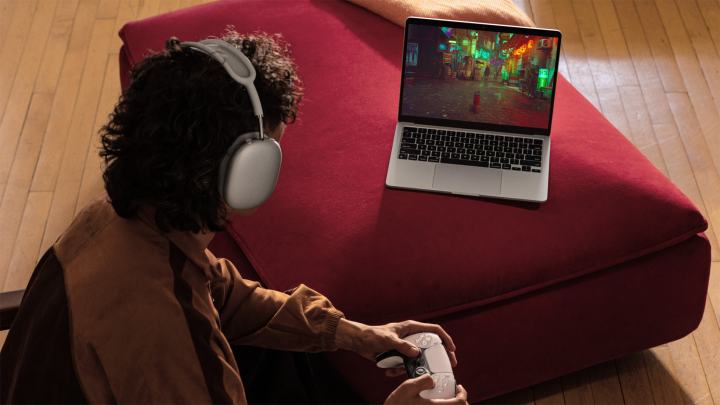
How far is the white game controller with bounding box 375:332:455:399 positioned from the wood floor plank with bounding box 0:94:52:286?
1.22 metres

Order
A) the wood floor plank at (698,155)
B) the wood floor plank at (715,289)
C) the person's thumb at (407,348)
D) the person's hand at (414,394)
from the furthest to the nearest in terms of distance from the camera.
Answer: the wood floor plank at (698,155) → the wood floor plank at (715,289) → the person's thumb at (407,348) → the person's hand at (414,394)

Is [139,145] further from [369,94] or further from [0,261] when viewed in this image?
[0,261]

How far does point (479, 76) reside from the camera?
2010 millimetres

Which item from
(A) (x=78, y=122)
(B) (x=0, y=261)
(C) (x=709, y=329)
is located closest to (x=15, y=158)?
(A) (x=78, y=122)

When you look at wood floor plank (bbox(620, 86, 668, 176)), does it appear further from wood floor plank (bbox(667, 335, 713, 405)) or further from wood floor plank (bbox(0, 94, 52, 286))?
wood floor plank (bbox(0, 94, 52, 286))

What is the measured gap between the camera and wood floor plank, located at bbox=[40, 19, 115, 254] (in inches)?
99.2

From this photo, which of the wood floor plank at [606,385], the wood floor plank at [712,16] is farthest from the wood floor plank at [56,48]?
the wood floor plank at [712,16]

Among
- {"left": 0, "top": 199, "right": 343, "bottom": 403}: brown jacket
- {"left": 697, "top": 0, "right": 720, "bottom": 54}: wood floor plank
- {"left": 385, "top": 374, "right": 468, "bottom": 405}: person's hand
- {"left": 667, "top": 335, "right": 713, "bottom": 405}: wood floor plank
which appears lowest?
{"left": 667, "top": 335, "right": 713, "bottom": 405}: wood floor plank

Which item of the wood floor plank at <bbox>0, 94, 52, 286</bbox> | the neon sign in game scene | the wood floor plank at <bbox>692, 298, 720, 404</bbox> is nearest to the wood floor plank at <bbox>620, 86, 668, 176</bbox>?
the wood floor plank at <bbox>692, 298, 720, 404</bbox>

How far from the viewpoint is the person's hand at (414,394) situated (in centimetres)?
145

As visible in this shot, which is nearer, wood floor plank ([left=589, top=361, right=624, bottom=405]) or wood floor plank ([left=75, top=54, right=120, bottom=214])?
wood floor plank ([left=589, top=361, right=624, bottom=405])

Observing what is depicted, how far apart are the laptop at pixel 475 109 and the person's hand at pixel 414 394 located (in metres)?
0.55

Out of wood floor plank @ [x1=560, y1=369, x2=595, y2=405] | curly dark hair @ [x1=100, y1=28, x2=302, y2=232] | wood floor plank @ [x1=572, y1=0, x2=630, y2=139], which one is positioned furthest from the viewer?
wood floor plank @ [x1=572, y1=0, x2=630, y2=139]

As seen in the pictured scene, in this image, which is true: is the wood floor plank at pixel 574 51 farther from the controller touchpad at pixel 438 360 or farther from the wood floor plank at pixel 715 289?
the controller touchpad at pixel 438 360
